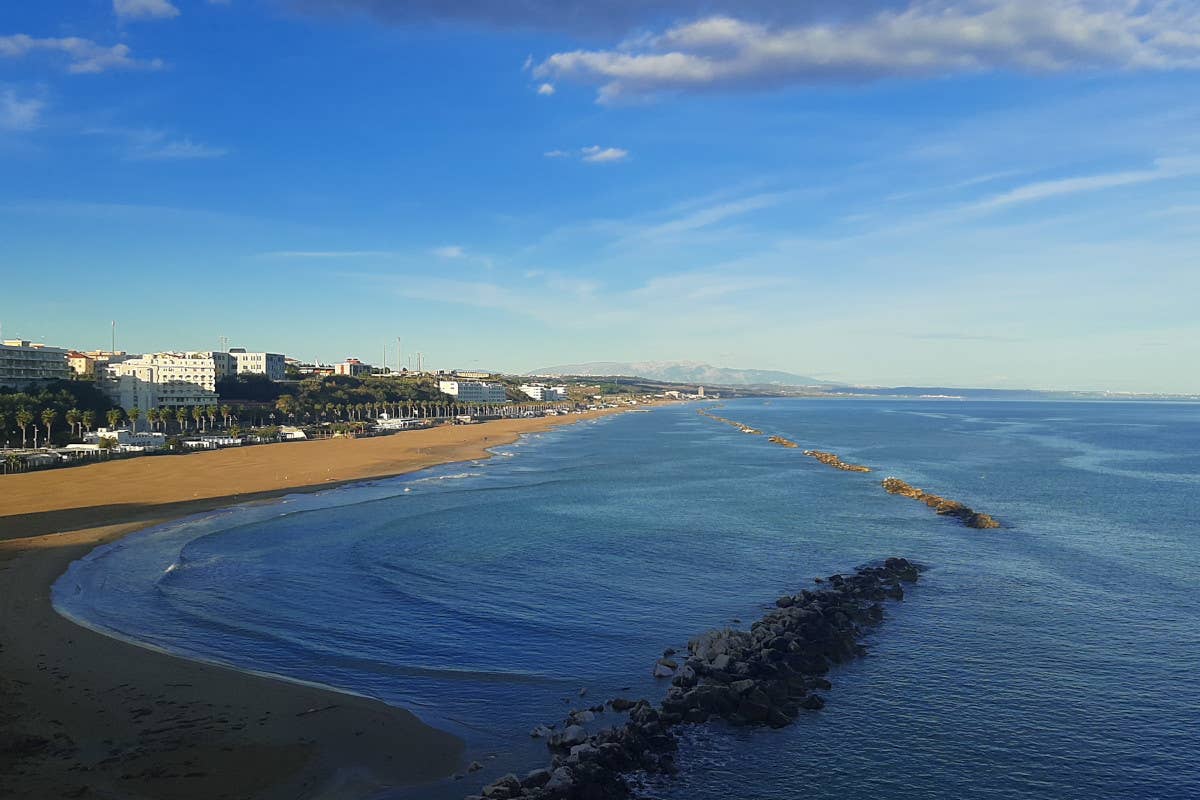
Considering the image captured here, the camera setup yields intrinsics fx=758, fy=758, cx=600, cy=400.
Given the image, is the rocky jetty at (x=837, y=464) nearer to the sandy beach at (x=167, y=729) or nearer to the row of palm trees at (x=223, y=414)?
the sandy beach at (x=167, y=729)

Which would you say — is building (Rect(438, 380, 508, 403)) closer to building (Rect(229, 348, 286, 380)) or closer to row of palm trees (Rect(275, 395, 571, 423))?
row of palm trees (Rect(275, 395, 571, 423))

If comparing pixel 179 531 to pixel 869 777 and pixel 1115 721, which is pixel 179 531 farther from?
pixel 1115 721

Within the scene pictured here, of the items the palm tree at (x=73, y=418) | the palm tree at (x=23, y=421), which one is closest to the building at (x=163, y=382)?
the palm tree at (x=73, y=418)

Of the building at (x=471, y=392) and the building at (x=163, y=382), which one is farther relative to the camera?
the building at (x=471, y=392)


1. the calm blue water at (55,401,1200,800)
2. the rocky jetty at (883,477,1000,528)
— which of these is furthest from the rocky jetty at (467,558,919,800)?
the rocky jetty at (883,477,1000,528)

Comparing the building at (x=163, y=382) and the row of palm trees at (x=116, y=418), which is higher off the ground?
the building at (x=163, y=382)
